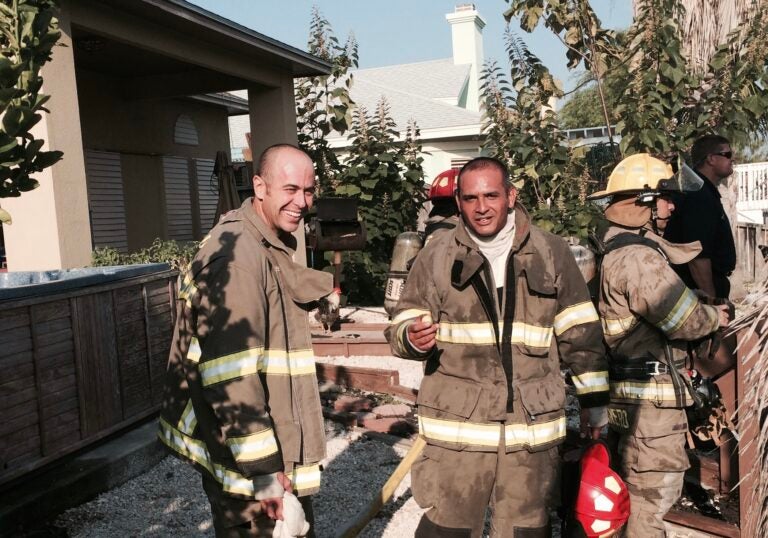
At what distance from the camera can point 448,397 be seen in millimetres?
3064

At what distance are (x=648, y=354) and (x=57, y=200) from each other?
5.42 metres

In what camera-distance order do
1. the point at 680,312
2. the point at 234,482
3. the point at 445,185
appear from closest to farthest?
1. the point at 234,482
2. the point at 680,312
3. the point at 445,185

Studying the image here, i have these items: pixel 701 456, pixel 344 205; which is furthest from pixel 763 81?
pixel 701 456

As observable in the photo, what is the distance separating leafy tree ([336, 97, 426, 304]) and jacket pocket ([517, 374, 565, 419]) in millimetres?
8702

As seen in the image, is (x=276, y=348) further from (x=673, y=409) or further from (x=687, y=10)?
(x=687, y=10)

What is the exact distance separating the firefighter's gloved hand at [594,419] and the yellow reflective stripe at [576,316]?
1.28 ft

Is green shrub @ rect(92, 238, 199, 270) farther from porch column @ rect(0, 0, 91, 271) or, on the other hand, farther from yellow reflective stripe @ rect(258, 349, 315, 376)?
yellow reflective stripe @ rect(258, 349, 315, 376)

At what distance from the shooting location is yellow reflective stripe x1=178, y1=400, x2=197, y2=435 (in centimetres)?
270

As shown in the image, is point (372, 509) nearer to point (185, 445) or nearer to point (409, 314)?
point (409, 314)

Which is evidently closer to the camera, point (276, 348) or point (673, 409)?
point (276, 348)

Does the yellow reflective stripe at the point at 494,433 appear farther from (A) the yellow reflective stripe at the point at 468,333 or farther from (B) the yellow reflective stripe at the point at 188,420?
(B) the yellow reflective stripe at the point at 188,420

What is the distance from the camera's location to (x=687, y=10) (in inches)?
416

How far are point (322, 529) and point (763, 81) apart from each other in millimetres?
8348

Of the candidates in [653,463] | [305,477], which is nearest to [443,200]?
[653,463]
